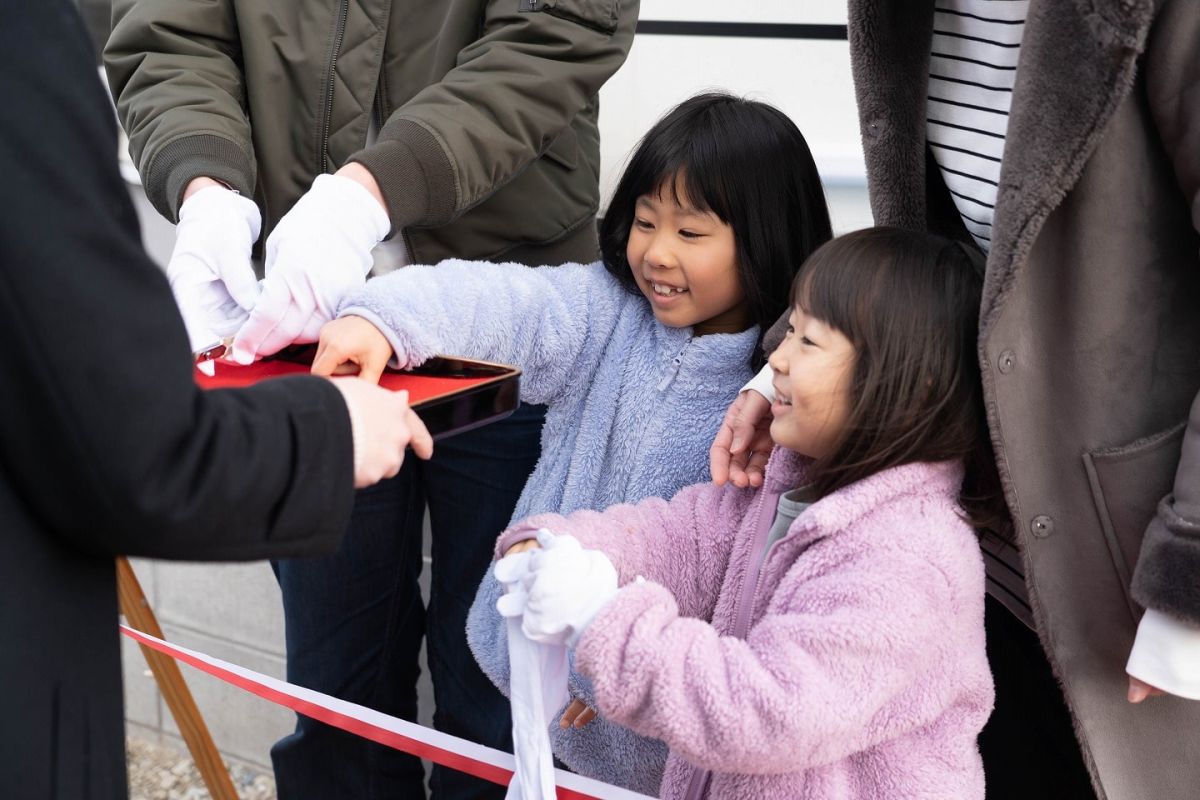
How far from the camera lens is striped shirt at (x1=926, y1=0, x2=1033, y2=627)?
127 cm

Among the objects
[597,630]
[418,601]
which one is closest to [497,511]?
[418,601]

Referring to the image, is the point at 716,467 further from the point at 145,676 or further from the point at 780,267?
the point at 145,676

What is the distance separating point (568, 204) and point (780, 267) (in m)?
0.44

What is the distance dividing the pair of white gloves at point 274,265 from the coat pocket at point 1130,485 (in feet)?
3.08

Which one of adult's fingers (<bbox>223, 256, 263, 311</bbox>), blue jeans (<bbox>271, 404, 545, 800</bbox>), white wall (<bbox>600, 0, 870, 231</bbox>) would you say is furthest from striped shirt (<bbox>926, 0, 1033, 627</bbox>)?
adult's fingers (<bbox>223, 256, 263, 311</bbox>)

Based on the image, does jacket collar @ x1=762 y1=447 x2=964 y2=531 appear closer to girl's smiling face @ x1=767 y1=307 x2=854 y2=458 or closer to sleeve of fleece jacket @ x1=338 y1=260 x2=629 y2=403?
girl's smiling face @ x1=767 y1=307 x2=854 y2=458

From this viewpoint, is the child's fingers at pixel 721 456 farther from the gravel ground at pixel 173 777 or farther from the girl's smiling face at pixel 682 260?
the gravel ground at pixel 173 777

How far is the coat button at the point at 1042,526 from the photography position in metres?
1.17

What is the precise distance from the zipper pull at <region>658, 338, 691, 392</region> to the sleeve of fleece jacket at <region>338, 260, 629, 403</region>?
11 centimetres

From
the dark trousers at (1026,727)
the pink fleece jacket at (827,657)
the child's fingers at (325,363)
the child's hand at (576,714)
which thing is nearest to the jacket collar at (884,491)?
the pink fleece jacket at (827,657)

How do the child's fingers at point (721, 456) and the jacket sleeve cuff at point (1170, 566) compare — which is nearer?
the jacket sleeve cuff at point (1170, 566)

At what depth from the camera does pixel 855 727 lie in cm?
105

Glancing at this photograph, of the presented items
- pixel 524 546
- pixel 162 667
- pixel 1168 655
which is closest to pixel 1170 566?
pixel 1168 655

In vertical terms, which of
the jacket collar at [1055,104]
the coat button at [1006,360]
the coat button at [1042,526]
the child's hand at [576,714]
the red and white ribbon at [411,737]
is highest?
the jacket collar at [1055,104]
